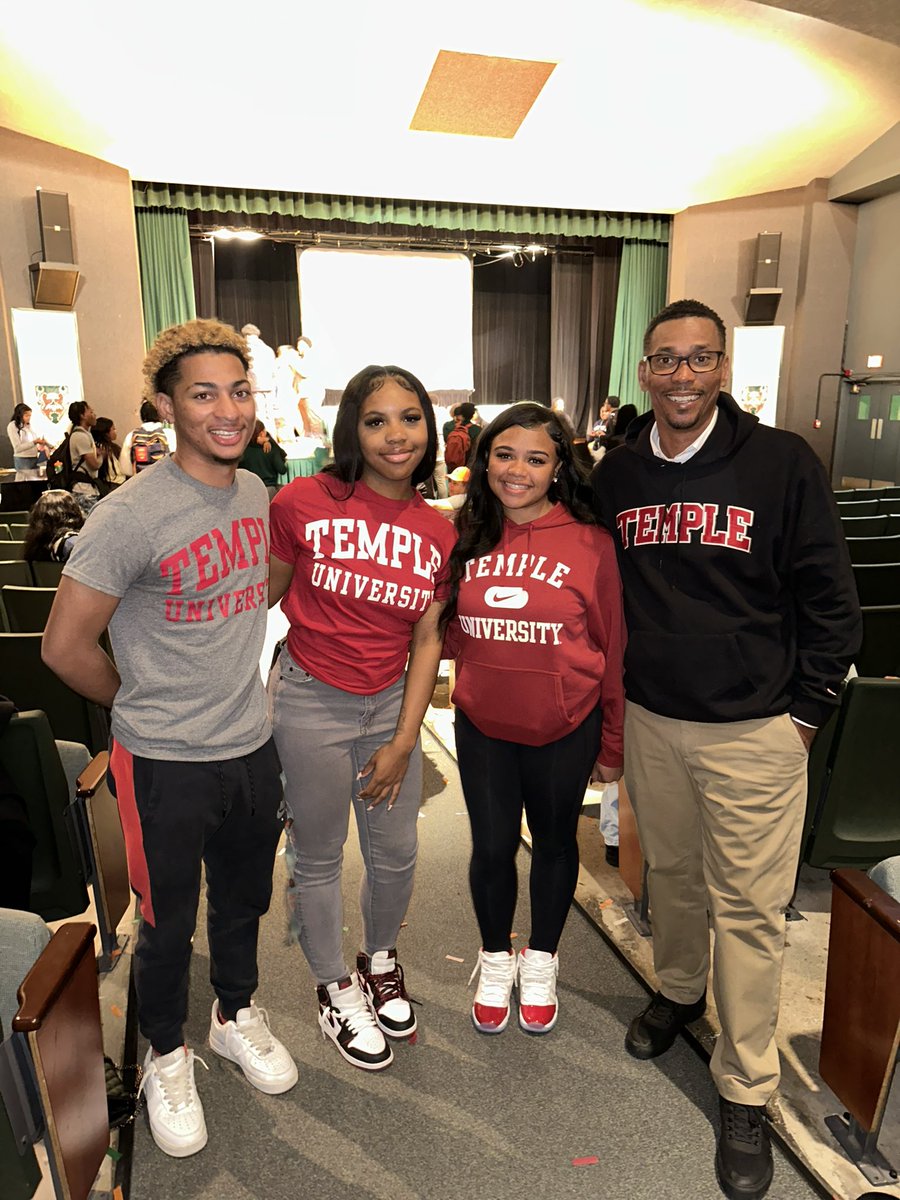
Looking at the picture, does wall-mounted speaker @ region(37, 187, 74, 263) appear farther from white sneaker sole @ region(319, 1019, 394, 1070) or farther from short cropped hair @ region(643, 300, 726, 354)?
white sneaker sole @ region(319, 1019, 394, 1070)

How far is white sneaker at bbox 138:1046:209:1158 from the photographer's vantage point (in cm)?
157

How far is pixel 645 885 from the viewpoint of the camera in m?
2.23

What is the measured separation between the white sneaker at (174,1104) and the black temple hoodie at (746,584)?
1199 mm

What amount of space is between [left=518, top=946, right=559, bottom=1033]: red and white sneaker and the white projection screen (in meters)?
10.9

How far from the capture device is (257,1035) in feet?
5.76

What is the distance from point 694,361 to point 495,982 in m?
1.44

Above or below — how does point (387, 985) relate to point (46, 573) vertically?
below

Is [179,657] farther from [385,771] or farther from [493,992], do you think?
[493,992]

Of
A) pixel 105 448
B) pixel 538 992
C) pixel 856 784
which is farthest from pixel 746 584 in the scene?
pixel 105 448

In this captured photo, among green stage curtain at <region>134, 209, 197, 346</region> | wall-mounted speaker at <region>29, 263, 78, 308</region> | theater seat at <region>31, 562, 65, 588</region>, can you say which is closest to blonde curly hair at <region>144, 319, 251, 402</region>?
theater seat at <region>31, 562, 65, 588</region>

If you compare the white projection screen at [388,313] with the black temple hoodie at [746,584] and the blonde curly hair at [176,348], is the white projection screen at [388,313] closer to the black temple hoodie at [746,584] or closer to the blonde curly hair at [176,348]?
the blonde curly hair at [176,348]

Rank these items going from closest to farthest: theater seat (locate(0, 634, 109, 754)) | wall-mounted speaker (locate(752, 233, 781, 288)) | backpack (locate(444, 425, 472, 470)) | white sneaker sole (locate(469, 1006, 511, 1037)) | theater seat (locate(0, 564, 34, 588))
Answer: white sneaker sole (locate(469, 1006, 511, 1037)) < theater seat (locate(0, 634, 109, 754)) < theater seat (locate(0, 564, 34, 588)) < backpack (locate(444, 425, 472, 470)) < wall-mounted speaker (locate(752, 233, 781, 288))

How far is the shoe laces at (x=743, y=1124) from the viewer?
1.52 meters

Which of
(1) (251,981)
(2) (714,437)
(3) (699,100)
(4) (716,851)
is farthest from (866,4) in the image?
(1) (251,981)
